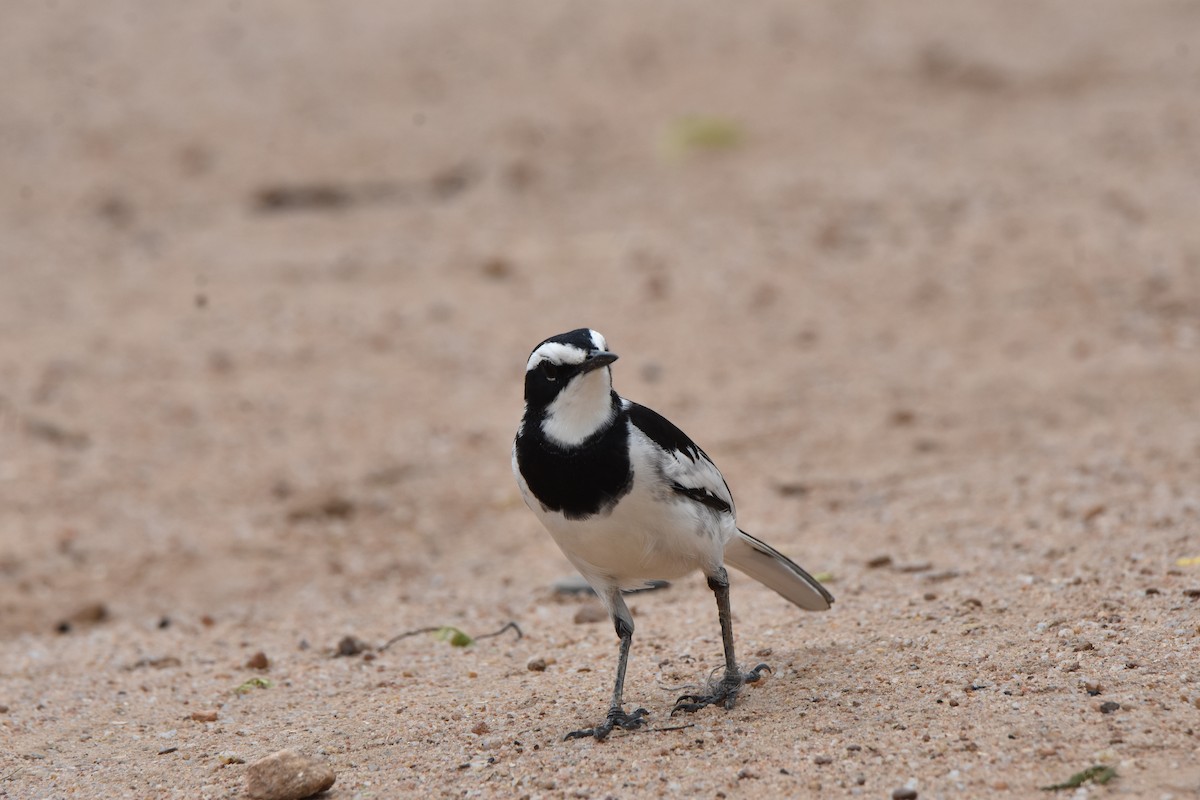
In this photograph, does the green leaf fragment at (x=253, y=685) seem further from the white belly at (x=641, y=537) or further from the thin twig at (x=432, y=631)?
the white belly at (x=641, y=537)

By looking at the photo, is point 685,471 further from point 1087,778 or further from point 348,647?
point 348,647

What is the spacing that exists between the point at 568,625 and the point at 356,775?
84.9 inches

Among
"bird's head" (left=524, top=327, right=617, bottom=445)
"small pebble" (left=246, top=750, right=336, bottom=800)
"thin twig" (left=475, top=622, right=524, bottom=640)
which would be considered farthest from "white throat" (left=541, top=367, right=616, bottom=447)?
"thin twig" (left=475, top=622, right=524, bottom=640)

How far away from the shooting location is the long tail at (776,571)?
571cm

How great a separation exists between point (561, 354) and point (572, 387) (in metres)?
0.13

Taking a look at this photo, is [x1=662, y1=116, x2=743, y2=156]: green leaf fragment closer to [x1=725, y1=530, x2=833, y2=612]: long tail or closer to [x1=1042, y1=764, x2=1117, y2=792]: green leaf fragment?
[x1=725, y1=530, x2=833, y2=612]: long tail

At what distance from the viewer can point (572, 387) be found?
501 centimetres

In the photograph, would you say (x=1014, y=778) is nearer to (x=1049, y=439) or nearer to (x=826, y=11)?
(x=1049, y=439)

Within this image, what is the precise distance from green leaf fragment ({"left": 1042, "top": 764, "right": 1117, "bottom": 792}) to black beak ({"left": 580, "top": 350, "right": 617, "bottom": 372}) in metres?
2.01

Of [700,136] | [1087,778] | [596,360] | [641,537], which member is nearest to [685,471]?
[641,537]

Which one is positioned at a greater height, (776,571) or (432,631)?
(776,571)

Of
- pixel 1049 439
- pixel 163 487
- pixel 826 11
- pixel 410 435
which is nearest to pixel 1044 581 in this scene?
pixel 1049 439

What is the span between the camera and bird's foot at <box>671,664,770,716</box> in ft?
17.2

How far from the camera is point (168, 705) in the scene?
6.06 metres
